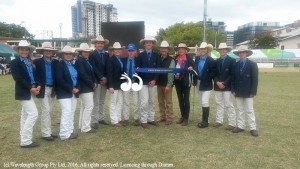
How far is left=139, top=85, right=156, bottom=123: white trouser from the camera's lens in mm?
7879

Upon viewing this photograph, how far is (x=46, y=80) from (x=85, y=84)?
88cm

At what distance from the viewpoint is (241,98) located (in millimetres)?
7355

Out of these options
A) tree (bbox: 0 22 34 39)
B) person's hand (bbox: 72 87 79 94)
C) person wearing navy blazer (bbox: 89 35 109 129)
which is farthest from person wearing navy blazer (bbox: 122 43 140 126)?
tree (bbox: 0 22 34 39)

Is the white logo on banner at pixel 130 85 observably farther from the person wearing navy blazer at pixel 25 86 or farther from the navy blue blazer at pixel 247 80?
the navy blue blazer at pixel 247 80

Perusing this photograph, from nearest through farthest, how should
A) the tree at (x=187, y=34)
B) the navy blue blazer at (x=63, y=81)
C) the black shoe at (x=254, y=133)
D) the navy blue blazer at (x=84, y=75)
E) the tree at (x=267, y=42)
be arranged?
the navy blue blazer at (x=63, y=81) < the navy blue blazer at (x=84, y=75) < the black shoe at (x=254, y=133) < the tree at (x=187, y=34) < the tree at (x=267, y=42)

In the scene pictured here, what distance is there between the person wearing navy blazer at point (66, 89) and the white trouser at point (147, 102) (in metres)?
1.82

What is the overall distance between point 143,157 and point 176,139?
4.55 feet

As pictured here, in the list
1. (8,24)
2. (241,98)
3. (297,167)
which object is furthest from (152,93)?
(8,24)

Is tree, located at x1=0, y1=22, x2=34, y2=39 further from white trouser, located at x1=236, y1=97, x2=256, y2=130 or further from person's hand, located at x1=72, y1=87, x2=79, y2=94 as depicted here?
white trouser, located at x1=236, y1=97, x2=256, y2=130

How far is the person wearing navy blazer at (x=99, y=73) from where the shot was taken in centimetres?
755

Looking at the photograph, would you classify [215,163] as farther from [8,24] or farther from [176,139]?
[8,24]

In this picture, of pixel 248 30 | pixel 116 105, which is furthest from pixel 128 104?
pixel 248 30

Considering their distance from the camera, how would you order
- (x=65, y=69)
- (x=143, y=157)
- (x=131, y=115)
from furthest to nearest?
(x=131, y=115)
(x=65, y=69)
(x=143, y=157)

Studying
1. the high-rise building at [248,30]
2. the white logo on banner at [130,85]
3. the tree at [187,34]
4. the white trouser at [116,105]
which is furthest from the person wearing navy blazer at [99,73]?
the high-rise building at [248,30]
